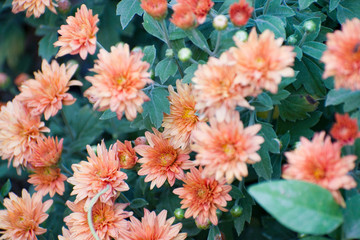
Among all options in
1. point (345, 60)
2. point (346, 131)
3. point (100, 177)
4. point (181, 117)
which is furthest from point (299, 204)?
point (100, 177)

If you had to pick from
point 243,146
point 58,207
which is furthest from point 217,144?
point 58,207

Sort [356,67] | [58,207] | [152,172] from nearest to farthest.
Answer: [356,67]
[152,172]
[58,207]

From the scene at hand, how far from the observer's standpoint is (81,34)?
1.35 meters

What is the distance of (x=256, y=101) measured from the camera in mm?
1280

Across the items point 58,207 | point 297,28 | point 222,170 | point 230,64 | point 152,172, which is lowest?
point 58,207

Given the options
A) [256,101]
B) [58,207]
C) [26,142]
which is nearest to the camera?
[256,101]

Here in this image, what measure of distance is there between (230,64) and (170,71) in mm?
358

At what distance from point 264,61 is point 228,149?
25 cm

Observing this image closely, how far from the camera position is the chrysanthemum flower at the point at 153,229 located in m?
1.31

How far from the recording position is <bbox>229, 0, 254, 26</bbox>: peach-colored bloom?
1150mm

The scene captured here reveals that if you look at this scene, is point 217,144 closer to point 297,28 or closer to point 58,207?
point 297,28

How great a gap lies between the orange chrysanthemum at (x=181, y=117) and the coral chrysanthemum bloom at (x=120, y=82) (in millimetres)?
189

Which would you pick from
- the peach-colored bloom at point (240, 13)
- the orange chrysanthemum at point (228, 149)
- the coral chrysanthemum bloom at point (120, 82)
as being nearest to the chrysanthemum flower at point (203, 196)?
the orange chrysanthemum at point (228, 149)

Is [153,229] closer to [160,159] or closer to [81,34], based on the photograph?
[160,159]
